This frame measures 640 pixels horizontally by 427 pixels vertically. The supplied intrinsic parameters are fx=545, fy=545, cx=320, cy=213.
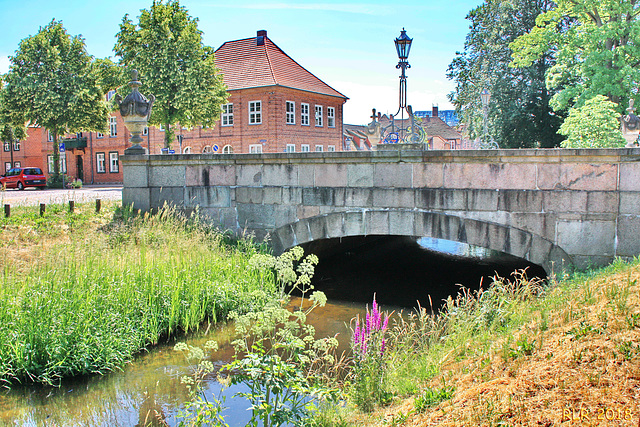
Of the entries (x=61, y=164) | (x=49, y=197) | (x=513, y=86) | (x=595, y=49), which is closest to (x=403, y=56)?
(x=49, y=197)

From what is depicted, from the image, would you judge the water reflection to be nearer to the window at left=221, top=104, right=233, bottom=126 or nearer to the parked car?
the parked car

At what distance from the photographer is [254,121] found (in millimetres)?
33750

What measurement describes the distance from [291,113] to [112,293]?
93.5ft

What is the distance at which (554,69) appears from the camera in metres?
24.5

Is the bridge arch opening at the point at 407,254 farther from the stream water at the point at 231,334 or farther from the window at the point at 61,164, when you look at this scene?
the window at the point at 61,164

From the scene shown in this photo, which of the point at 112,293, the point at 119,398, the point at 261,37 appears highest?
the point at 261,37

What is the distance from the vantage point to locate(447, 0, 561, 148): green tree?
1122 inches

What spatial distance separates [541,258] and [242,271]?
453cm

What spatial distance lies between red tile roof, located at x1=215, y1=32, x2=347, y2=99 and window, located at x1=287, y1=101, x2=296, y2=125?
3.57ft

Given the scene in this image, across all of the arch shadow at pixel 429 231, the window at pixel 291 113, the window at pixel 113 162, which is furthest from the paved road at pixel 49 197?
the window at pixel 113 162

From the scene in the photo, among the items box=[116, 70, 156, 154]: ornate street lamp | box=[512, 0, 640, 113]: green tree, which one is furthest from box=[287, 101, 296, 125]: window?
box=[116, 70, 156, 154]: ornate street lamp

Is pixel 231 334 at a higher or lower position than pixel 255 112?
lower

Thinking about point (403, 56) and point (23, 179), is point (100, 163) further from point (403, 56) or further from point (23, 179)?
point (403, 56)

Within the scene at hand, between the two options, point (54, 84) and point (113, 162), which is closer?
point (54, 84)
